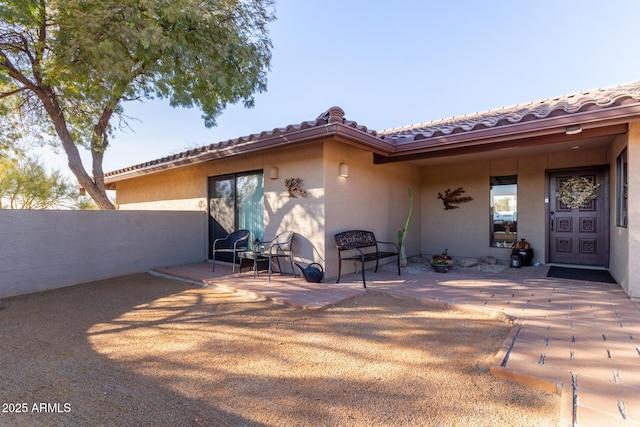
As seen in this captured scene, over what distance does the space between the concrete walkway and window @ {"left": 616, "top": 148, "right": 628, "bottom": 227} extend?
1.06 metres

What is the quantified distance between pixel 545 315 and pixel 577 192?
4.22 m

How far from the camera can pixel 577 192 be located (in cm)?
625

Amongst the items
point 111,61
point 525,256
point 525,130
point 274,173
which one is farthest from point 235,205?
point 525,256

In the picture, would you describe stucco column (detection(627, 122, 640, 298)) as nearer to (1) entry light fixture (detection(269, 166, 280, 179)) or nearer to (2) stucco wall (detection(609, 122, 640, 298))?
(2) stucco wall (detection(609, 122, 640, 298))

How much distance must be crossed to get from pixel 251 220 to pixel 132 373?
4368 mm

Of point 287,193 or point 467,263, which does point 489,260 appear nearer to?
point 467,263

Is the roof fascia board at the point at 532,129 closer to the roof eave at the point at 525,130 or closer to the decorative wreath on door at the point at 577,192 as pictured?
the roof eave at the point at 525,130

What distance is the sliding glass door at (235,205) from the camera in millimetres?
6496

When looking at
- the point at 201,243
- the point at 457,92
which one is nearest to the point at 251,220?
the point at 201,243

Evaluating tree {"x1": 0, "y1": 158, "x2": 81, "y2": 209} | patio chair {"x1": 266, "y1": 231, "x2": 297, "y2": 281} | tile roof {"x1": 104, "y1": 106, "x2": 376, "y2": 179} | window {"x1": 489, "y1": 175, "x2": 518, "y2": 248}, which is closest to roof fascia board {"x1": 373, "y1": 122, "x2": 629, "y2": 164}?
tile roof {"x1": 104, "y1": 106, "x2": 376, "y2": 179}

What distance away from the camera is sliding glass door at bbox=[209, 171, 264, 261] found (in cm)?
650

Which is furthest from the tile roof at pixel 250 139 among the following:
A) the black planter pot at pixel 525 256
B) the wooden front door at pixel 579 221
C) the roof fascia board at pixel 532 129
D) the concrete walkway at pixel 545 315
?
the wooden front door at pixel 579 221

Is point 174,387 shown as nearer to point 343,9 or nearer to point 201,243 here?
point 201,243

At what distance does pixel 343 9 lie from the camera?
886 cm
